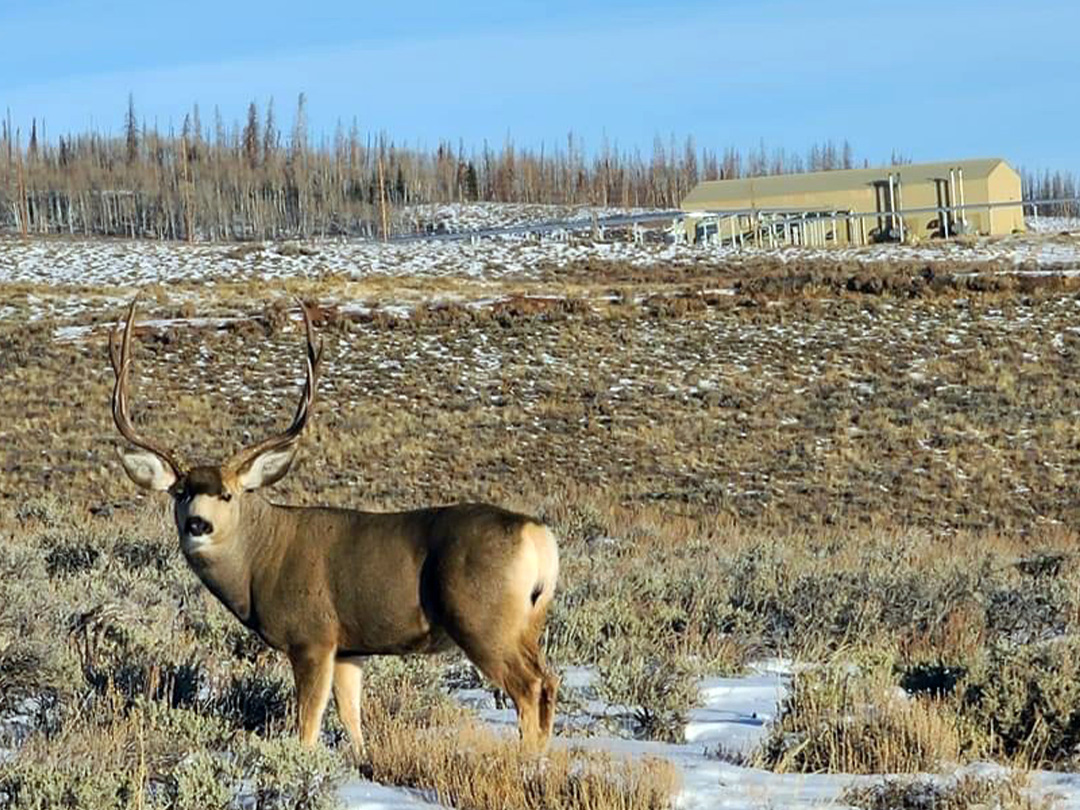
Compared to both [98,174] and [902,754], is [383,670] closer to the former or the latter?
[902,754]

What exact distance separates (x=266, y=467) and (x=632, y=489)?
55.2 ft

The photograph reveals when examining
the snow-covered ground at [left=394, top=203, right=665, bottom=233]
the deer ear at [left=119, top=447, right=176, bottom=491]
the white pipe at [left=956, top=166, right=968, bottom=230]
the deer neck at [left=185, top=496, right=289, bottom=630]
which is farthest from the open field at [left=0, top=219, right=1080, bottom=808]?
the snow-covered ground at [left=394, top=203, right=665, bottom=233]

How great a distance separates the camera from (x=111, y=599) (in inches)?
377

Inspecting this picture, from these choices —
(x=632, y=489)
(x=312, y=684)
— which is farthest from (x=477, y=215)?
(x=312, y=684)

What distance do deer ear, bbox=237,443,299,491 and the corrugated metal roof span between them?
7804 centimetres

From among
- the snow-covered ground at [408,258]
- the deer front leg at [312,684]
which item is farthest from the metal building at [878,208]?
the deer front leg at [312,684]

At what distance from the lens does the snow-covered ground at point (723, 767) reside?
5.33 meters

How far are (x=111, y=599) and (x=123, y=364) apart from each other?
241cm

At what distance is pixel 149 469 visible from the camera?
6.93 metres

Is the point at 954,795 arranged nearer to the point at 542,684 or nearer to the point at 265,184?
the point at 542,684

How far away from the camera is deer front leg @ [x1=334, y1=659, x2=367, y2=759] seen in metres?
6.51

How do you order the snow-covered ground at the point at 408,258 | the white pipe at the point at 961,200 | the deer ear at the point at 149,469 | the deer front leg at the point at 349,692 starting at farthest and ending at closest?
the white pipe at the point at 961,200 → the snow-covered ground at the point at 408,258 → the deer ear at the point at 149,469 → the deer front leg at the point at 349,692

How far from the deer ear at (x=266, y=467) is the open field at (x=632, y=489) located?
0.91 m

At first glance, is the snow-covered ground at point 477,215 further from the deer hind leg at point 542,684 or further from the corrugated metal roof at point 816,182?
the deer hind leg at point 542,684
